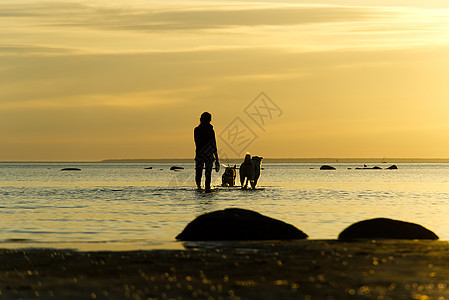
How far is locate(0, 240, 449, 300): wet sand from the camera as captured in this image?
8.71 m

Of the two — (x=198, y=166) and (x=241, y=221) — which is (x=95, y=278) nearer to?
(x=241, y=221)

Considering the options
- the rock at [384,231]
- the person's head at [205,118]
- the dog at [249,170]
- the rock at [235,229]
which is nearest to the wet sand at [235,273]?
the rock at [235,229]

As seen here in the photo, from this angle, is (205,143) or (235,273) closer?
(235,273)

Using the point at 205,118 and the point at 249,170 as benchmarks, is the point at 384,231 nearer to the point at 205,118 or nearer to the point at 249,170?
the point at 205,118

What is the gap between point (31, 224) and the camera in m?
19.2

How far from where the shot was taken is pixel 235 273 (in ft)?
33.6

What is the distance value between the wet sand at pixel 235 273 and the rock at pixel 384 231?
1691 millimetres

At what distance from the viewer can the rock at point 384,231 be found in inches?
609

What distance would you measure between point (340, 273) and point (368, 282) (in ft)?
2.65

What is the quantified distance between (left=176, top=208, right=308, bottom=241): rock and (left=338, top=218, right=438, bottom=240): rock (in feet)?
3.38

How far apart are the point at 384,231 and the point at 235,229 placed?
10.5 ft

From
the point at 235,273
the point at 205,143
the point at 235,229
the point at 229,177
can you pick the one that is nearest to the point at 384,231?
the point at 235,229

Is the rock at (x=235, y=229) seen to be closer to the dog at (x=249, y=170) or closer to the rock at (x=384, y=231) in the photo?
the rock at (x=384, y=231)

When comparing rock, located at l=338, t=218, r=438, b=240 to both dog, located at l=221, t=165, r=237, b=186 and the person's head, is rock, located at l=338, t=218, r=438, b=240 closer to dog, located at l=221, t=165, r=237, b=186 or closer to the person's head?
the person's head
